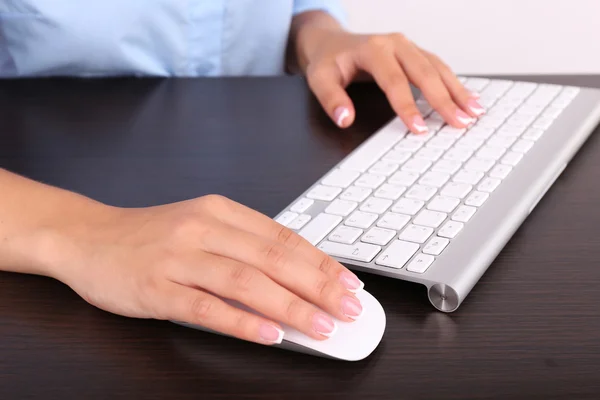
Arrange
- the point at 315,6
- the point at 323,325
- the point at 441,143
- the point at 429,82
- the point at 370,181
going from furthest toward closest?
the point at 315,6
the point at 429,82
the point at 441,143
the point at 370,181
the point at 323,325

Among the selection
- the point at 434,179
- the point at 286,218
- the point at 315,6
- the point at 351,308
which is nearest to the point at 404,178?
the point at 434,179

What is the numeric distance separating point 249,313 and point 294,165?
0.99 feet

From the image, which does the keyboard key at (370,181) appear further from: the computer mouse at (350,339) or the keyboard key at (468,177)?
the computer mouse at (350,339)

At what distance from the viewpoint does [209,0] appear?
3.86 feet

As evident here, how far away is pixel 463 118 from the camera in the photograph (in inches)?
33.8

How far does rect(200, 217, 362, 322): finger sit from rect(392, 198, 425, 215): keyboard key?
0.13 metres

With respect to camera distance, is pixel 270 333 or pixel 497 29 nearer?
pixel 270 333

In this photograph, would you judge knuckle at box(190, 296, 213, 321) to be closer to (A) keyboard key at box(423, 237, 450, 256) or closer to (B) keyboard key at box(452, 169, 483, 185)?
(A) keyboard key at box(423, 237, 450, 256)

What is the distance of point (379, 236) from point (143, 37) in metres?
0.66

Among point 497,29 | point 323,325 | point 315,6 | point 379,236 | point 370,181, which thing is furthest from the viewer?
point 497,29

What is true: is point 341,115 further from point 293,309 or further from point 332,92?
point 293,309

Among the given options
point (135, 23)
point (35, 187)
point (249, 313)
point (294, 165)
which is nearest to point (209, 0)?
point (135, 23)

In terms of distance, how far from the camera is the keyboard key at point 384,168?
0.73 m

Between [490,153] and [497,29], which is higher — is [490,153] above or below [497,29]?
above
